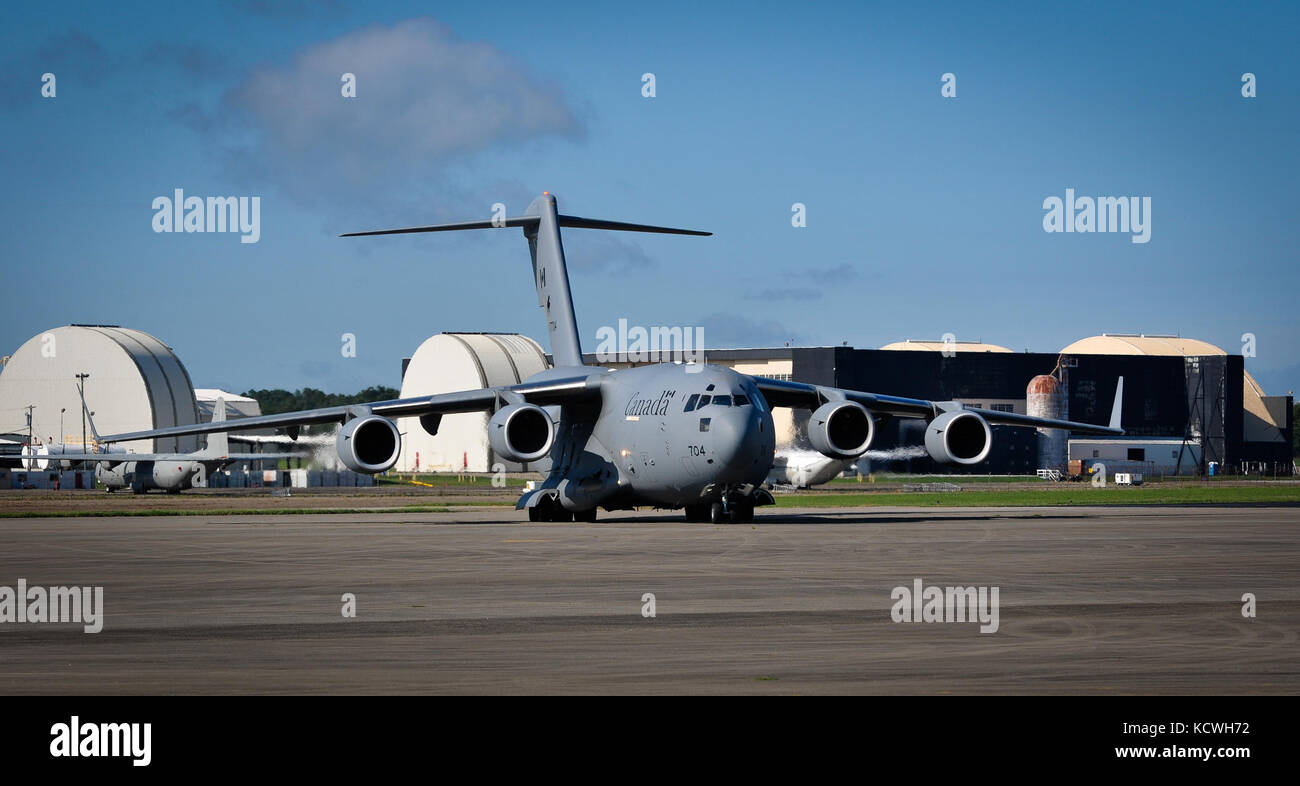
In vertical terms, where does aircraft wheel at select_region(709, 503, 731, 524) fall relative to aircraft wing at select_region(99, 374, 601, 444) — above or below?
below

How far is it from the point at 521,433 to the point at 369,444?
3.73 metres

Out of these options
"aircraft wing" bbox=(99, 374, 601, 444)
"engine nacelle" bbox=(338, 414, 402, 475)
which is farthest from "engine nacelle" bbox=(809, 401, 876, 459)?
"engine nacelle" bbox=(338, 414, 402, 475)

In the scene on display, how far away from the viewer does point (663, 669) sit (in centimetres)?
982

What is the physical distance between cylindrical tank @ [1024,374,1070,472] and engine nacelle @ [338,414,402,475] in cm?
7372

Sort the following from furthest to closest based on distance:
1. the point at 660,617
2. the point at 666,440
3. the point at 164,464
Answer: the point at 164,464 < the point at 666,440 < the point at 660,617

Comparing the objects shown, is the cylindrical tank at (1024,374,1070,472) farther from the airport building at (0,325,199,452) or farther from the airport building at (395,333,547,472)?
the airport building at (0,325,199,452)

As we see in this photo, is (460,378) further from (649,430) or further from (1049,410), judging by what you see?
(649,430)

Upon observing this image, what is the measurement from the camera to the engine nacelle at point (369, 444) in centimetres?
3328

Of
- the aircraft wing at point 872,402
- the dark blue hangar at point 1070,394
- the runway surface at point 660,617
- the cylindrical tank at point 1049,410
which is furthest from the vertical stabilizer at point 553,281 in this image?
the cylindrical tank at point 1049,410

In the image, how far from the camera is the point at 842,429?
3462 cm

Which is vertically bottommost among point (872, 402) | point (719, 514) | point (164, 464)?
point (164, 464)

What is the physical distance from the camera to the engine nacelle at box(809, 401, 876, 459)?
112 feet

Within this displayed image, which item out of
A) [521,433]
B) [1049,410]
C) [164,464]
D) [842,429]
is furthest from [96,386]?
[842,429]
